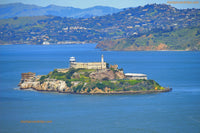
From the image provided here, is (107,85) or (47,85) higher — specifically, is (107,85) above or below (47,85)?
above

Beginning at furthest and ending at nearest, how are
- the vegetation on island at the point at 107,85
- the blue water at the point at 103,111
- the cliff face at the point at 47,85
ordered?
1. the cliff face at the point at 47,85
2. the vegetation on island at the point at 107,85
3. the blue water at the point at 103,111

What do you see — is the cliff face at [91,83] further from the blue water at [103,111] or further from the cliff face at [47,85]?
the blue water at [103,111]

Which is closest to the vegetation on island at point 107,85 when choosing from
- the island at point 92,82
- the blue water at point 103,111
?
the island at point 92,82

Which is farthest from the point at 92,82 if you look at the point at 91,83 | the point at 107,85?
the point at 107,85

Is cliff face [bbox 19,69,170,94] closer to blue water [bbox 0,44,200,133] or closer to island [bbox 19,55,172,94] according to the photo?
island [bbox 19,55,172,94]

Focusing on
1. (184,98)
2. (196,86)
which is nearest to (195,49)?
(196,86)

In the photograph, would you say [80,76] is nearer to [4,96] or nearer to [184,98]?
[4,96]

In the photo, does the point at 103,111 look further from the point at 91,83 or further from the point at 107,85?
the point at 91,83

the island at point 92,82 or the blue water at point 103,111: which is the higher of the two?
the island at point 92,82

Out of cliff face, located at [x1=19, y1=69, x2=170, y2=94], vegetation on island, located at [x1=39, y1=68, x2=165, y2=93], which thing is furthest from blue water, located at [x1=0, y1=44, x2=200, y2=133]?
vegetation on island, located at [x1=39, y1=68, x2=165, y2=93]
